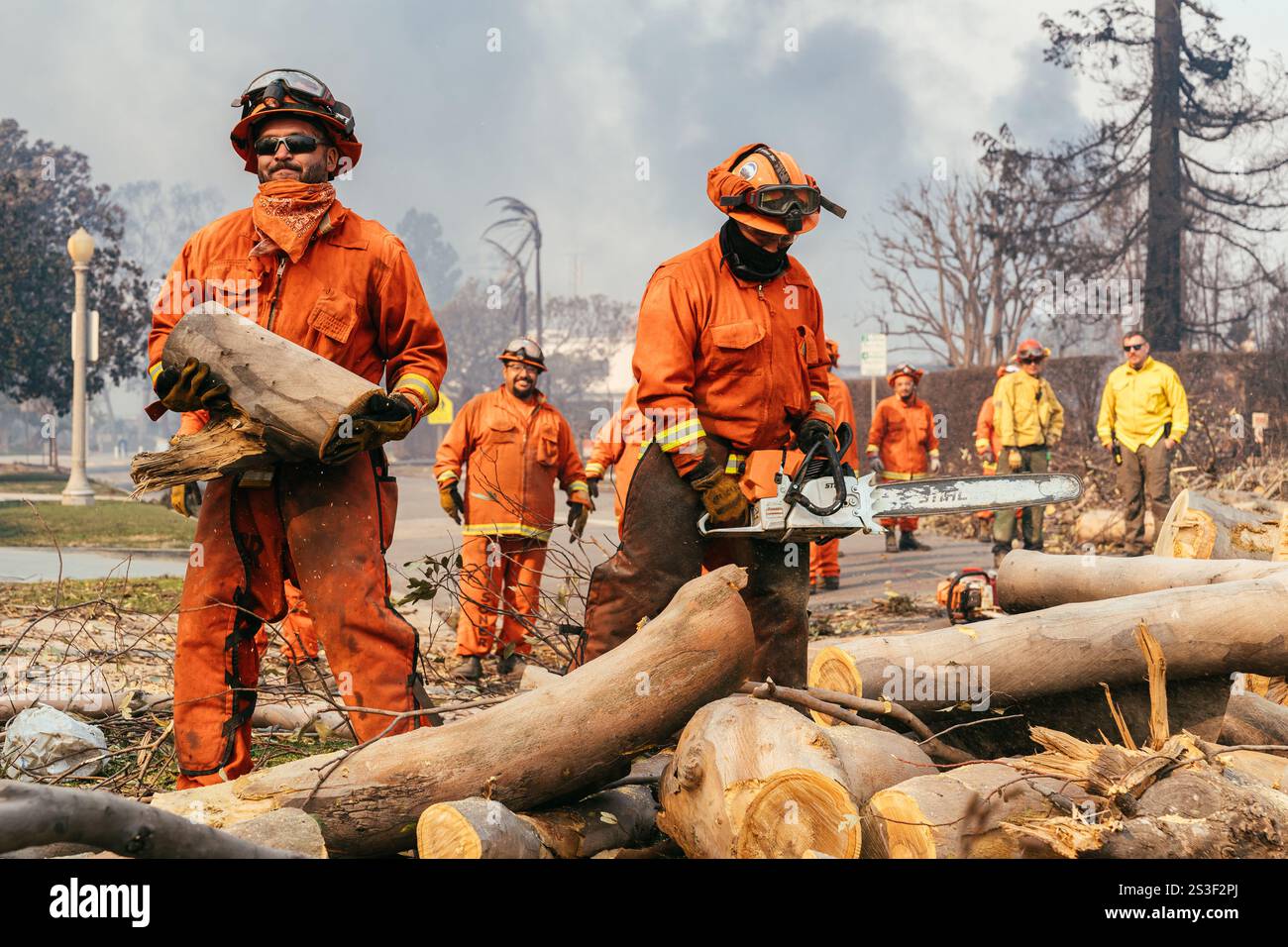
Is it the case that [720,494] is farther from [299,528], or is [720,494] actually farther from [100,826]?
[100,826]

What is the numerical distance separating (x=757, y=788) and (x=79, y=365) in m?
20.3

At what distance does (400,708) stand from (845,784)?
137 centimetres

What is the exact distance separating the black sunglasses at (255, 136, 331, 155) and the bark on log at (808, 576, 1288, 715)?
2.53m

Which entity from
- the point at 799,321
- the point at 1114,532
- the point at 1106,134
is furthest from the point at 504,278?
the point at 799,321

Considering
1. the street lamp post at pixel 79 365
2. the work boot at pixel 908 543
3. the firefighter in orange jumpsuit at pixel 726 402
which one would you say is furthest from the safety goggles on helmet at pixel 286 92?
the street lamp post at pixel 79 365

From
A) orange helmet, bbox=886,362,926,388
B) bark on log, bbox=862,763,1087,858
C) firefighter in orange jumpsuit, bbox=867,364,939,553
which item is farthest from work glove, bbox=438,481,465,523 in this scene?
orange helmet, bbox=886,362,926,388

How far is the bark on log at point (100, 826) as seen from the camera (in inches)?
80.3

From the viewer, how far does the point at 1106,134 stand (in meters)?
21.6

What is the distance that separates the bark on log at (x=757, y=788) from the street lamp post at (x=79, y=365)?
63.4 feet

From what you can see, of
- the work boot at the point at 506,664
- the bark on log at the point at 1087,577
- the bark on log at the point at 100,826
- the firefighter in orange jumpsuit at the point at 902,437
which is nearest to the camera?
the bark on log at the point at 100,826

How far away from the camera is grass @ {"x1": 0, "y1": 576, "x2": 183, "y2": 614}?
8.36 m

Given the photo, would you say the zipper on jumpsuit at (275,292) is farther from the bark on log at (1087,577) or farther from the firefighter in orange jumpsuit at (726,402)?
the bark on log at (1087,577)

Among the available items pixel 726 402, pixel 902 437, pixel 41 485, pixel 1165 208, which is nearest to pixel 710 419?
pixel 726 402
